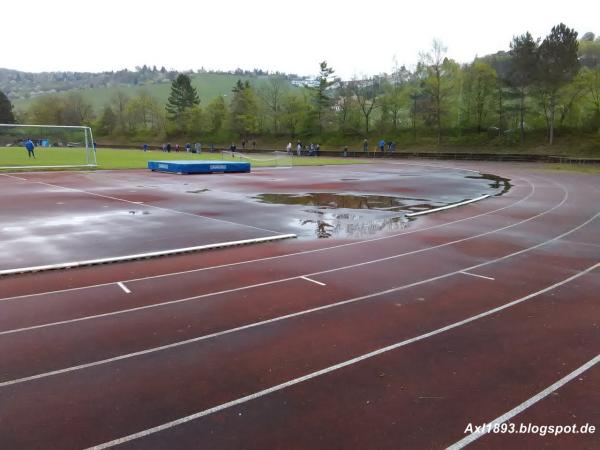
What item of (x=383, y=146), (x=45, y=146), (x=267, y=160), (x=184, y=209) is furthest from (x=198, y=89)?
(x=184, y=209)

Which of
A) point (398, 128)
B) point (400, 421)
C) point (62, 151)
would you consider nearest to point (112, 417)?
point (400, 421)

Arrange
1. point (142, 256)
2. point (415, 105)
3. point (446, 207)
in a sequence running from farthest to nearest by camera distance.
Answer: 1. point (415, 105)
2. point (446, 207)
3. point (142, 256)

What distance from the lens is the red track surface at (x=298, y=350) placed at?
4422 mm

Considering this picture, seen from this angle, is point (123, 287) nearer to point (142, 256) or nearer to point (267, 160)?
point (142, 256)

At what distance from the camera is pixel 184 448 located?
410 centimetres

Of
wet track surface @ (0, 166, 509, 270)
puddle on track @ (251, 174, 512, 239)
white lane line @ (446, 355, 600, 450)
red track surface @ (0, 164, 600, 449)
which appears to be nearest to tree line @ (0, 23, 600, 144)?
wet track surface @ (0, 166, 509, 270)

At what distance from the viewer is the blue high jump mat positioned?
1261 inches

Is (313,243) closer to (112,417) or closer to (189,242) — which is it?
(189,242)

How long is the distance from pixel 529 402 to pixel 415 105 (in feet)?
234

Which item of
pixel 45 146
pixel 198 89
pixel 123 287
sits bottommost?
pixel 123 287

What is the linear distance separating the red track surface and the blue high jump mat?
22.2 meters

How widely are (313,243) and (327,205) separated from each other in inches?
267

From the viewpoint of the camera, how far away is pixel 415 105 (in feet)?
236

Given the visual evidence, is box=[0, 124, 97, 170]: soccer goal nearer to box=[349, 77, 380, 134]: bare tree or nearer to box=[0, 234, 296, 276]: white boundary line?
box=[0, 234, 296, 276]: white boundary line
